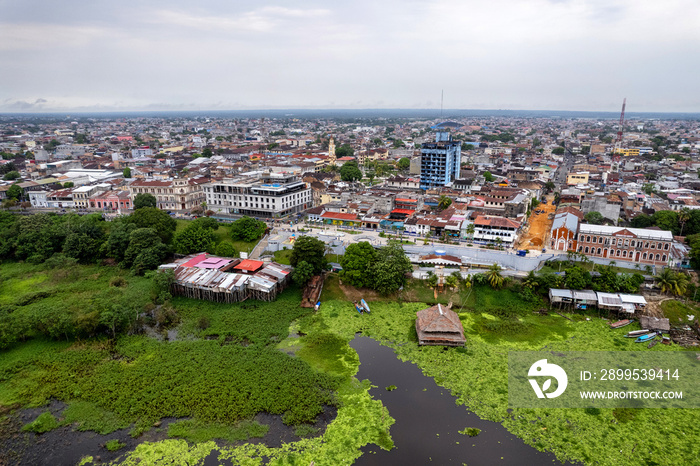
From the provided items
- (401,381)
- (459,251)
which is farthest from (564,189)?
(401,381)

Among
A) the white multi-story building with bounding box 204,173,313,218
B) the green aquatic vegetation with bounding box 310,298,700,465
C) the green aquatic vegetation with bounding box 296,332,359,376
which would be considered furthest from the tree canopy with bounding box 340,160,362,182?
the green aquatic vegetation with bounding box 296,332,359,376

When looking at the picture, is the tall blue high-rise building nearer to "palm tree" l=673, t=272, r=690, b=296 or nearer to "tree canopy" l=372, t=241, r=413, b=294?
"tree canopy" l=372, t=241, r=413, b=294

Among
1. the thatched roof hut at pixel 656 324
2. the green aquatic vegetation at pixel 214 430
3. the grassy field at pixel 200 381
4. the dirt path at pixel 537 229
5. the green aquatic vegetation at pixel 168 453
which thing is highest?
the dirt path at pixel 537 229

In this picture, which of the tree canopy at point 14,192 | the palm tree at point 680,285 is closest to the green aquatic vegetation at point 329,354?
the palm tree at point 680,285

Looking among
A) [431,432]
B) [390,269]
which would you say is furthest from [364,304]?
[431,432]

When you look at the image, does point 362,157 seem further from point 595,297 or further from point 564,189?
point 595,297

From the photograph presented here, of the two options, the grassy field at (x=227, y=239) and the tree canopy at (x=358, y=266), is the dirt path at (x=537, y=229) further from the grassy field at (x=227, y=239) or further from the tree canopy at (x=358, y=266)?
the grassy field at (x=227, y=239)

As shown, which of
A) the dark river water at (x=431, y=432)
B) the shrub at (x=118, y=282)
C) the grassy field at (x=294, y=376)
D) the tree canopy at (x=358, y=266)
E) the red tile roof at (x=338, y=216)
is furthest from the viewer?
the red tile roof at (x=338, y=216)

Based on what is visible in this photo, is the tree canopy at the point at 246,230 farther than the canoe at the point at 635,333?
Yes
